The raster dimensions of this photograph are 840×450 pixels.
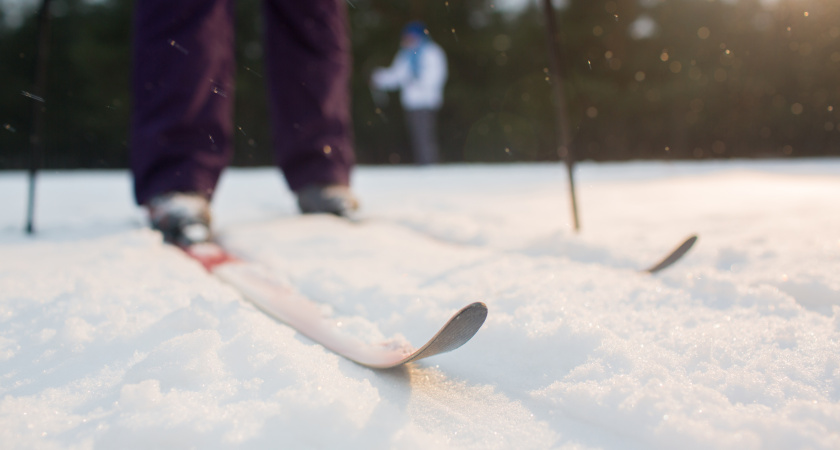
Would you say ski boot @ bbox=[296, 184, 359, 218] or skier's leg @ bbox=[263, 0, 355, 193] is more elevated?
skier's leg @ bbox=[263, 0, 355, 193]

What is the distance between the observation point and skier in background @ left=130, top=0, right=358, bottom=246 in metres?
1.21

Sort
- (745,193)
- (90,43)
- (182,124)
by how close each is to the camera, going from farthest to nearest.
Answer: (90,43) < (745,193) < (182,124)

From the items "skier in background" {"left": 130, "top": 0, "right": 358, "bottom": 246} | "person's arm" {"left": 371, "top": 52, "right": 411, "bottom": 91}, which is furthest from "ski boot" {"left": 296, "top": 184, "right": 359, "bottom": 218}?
"person's arm" {"left": 371, "top": 52, "right": 411, "bottom": 91}

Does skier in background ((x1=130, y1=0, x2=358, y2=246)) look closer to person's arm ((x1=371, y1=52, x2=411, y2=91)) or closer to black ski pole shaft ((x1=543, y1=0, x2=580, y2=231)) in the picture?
black ski pole shaft ((x1=543, y1=0, x2=580, y2=231))

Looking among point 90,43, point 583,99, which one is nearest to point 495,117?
point 583,99

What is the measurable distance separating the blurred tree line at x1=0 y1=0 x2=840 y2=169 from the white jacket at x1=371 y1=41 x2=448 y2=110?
4776 millimetres

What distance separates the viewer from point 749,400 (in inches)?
19.8

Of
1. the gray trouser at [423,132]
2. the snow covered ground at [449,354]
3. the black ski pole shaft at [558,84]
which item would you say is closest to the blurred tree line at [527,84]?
the gray trouser at [423,132]

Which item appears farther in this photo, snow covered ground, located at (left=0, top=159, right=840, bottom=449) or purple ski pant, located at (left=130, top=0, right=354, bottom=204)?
purple ski pant, located at (left=130, top=0, right=354, bottom=204)

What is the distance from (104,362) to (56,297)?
0.21 m

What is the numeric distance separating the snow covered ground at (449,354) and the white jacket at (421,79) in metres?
4.81

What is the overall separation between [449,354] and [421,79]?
5285mm

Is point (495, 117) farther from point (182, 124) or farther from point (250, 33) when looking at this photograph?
point (182, 124)

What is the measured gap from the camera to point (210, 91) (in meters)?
1.28
